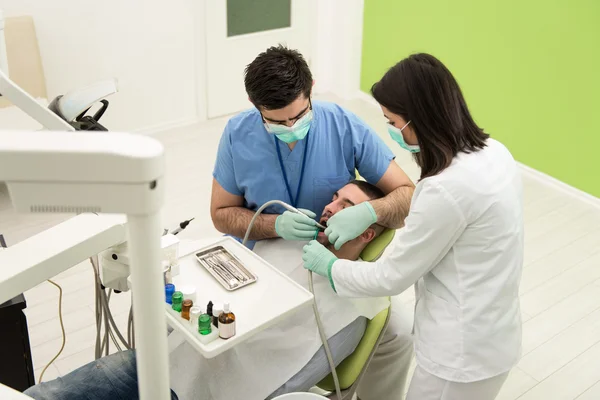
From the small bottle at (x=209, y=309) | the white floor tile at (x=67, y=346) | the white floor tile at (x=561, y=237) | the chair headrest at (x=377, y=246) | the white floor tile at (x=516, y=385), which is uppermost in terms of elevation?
the small bottle at (x=209, y=309)

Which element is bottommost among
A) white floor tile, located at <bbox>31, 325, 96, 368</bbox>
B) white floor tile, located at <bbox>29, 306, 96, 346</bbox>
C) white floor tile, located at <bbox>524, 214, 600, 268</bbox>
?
white floor tile, located at <bbox>31, 325, 96, 368</bbox>

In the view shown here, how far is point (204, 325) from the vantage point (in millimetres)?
1471

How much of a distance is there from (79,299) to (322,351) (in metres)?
1.38

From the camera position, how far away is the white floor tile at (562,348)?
8.09ft

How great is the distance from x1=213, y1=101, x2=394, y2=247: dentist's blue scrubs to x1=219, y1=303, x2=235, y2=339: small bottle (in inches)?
24.9

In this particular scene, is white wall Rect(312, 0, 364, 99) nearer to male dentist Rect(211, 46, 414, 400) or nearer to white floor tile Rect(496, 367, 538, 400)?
male dentist Rect(211, 46, 414, 400)

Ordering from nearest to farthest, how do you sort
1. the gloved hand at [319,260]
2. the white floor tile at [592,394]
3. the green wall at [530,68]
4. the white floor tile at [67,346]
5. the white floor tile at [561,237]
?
the gloved hand at [319,260], the white floor tile at [592,394], the white floor tile at [67,346], the white floor tile at [561,237], the green wall at [530,68]

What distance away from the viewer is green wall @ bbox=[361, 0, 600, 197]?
129 inches

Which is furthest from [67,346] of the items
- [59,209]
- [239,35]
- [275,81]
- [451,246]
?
[239,35]

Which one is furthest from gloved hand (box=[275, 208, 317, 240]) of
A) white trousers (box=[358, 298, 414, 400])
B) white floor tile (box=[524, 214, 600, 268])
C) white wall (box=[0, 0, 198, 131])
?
white wall (box=[0, 0, 198, 131])

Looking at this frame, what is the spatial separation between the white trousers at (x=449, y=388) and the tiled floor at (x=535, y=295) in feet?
2.37

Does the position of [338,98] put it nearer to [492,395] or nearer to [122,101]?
[122,101]

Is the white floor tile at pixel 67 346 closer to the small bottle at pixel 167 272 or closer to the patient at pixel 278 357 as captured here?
the patient at pixel 278 357

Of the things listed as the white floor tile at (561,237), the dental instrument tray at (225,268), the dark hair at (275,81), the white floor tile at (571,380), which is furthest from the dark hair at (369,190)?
the white floor tile at (561,237)
